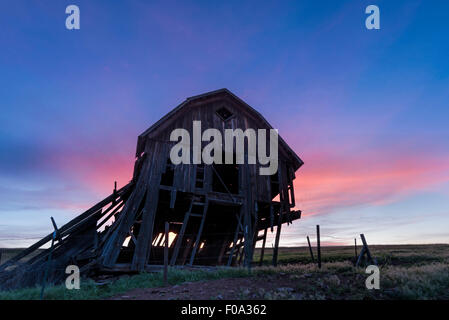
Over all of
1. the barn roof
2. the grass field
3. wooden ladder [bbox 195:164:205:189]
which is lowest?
the grass field

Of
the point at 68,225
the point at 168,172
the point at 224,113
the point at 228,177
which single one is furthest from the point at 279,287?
the point at 228,177

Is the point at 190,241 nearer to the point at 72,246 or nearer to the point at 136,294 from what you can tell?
the point at 72,246

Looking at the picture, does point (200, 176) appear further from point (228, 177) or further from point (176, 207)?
point (228, 177)

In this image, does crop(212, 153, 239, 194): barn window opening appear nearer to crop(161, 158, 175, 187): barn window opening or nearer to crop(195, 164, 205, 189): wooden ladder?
crop(161, 158, 175, 187): barn window opening

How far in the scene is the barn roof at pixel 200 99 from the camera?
1727 centimetres

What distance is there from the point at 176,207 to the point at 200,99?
7.64 m

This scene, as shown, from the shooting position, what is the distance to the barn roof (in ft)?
56.6

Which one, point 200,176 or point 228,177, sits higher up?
point 228,177

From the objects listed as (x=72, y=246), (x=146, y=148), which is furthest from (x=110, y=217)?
(x=146, y=148)

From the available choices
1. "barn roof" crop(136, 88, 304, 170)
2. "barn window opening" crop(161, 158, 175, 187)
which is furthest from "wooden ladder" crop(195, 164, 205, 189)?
"barn roof" crop(136, 88, 304, 170)

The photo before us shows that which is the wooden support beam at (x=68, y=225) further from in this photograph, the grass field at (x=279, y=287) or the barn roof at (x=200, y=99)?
the grass field at (x=279, y=287)

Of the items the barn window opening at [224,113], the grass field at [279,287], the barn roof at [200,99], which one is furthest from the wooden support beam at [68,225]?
the barn window opening at [224,113]

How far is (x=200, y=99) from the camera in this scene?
752 inches
